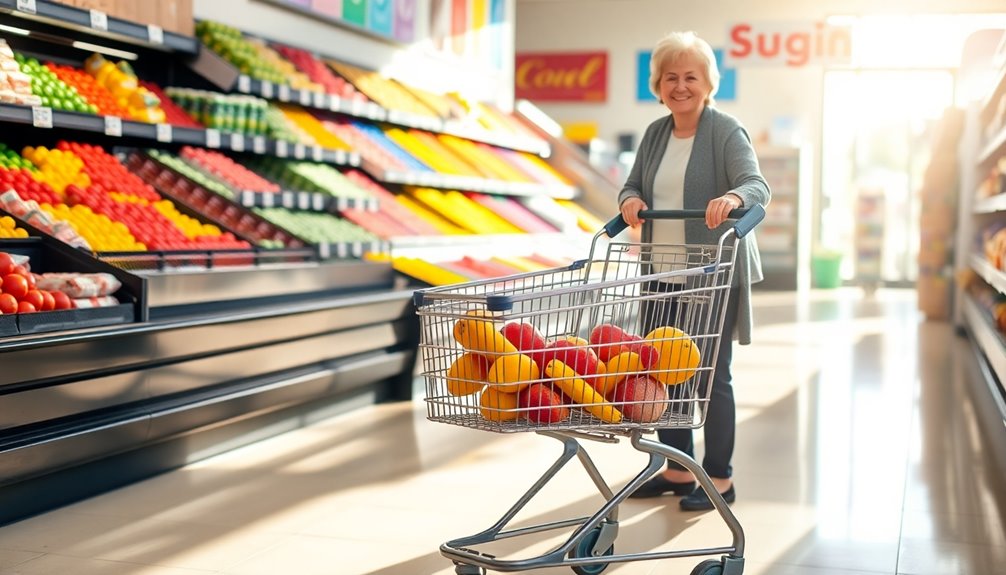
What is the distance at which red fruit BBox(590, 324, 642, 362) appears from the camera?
2.65 m

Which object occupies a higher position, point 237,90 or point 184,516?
point 237,90

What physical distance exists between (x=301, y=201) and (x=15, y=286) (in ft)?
7.95

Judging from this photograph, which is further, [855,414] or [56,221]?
[855,414]

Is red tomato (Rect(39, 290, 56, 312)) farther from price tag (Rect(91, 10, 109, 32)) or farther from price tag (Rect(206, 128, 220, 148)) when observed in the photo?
price tag (Rect(206, 128, 220, 148))

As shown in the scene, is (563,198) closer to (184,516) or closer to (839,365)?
(839,365)

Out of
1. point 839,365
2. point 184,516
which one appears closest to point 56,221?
point 184,516

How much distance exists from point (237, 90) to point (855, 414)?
3.51 m

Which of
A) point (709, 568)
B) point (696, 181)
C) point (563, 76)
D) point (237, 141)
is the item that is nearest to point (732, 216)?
point (696, 181)

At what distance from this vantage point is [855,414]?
5.48 m

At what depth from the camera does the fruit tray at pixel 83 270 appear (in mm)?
3676

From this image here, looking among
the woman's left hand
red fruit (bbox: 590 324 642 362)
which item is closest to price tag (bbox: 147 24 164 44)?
the woman's left hand

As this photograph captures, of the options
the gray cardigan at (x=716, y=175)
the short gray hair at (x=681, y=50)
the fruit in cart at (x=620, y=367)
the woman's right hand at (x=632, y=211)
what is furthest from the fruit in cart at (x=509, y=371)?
the short gray hair at (x=681, y=50)

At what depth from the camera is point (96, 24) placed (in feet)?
15.2

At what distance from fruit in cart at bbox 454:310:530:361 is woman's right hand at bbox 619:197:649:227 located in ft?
3.05
